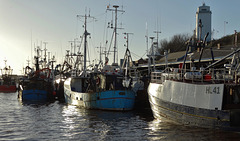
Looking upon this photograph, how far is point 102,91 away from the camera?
3403cm

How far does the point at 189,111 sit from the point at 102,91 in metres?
14.9

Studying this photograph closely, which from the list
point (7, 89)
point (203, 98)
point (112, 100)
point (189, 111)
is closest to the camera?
point (203, 98)

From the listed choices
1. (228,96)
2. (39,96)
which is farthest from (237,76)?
(39,96)

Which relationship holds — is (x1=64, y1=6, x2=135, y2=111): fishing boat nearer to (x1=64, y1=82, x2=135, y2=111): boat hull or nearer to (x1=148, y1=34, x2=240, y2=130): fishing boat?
(x1=64, y1=82, x2=135, y2=111): boat hull

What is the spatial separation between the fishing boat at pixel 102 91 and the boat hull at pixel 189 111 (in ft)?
23.4

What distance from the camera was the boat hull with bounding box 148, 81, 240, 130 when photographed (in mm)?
18320

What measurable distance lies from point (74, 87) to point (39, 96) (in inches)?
351

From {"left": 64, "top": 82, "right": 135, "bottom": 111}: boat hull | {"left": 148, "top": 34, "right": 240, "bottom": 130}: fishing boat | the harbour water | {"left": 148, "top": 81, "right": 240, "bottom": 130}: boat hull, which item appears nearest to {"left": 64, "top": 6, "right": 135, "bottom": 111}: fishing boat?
{"left": 64, "top": 82, "right": 135, "bottom": 111}: boat hull

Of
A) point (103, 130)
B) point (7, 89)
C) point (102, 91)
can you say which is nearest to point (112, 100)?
point (102, 91)

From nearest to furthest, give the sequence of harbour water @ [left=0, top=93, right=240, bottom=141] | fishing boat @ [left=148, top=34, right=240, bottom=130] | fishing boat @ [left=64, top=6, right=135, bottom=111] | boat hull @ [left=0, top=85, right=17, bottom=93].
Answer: fishing boat @ [left=148, top=34, right=240, bottom=130], harbour water @ [left=0, top=93, right=240, bottom=141], fishing boat @ [left=64, top=6, right=135, bottom=111], boat hull @ [left=0, top=85, right=17, bottom=93]

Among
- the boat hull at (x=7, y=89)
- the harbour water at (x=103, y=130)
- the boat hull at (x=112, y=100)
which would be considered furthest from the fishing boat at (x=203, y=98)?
the boat hull at (x=7, y=89)

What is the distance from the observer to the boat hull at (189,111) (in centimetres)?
1832

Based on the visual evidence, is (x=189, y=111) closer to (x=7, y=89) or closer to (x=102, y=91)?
(x=102, y=91)

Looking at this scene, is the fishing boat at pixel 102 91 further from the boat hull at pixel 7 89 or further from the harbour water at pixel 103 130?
the boat hull at pixel 7 89
